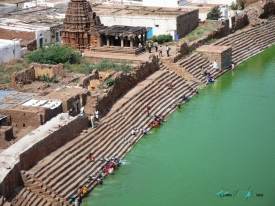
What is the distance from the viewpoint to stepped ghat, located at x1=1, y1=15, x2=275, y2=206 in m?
18.4

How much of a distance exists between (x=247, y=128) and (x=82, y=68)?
24.4 feet

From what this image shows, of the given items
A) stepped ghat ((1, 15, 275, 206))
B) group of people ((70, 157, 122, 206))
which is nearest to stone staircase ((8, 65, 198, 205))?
stepped ghat ((1, 15, 275, 206))

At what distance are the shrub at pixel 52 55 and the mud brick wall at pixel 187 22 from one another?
7220 mm

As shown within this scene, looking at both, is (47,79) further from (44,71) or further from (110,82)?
(110,82)

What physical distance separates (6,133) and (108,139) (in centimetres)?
369

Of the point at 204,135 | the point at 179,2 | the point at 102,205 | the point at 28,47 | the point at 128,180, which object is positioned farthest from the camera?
Result: the point at 179,2

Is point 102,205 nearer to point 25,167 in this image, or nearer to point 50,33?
point 25,167

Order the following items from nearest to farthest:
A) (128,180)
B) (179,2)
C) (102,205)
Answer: (102,205) → (128,180) → (179,2)

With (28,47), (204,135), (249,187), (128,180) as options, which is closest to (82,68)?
(28,47)

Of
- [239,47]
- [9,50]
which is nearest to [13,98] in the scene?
[9,50]

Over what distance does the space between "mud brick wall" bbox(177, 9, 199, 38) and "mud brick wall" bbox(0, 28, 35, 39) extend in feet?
23.5

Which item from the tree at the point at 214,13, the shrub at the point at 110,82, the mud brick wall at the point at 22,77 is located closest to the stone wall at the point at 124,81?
the shrub at the point at 110,82

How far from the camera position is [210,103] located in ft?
89.8

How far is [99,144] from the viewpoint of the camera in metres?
21.9
